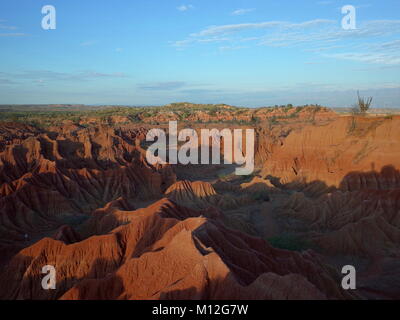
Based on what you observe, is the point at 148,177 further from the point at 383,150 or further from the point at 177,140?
the point at 177,140

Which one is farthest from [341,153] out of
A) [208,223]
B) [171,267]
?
[171,267]

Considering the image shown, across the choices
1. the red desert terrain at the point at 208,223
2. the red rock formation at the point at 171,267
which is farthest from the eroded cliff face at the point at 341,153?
the red rock formation at the point at 171,267

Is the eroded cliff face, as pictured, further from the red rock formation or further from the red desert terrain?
the red rock formation

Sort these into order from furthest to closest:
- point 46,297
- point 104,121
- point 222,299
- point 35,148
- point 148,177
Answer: point 104,121 → point 35,148 → point 148,177 → point 46,297 → point 222,299

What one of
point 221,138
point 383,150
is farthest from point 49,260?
point 221,138

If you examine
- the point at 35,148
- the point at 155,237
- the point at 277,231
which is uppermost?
the point at 35,148

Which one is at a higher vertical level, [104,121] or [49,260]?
[104,121]

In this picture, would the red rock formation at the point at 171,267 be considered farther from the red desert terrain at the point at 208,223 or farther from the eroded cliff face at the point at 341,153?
the eroded cliff face at the point at 341,153

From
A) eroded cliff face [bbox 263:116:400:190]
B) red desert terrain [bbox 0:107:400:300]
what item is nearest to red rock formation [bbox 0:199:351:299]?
red desert terrain [bbox 0:107:400:300]
